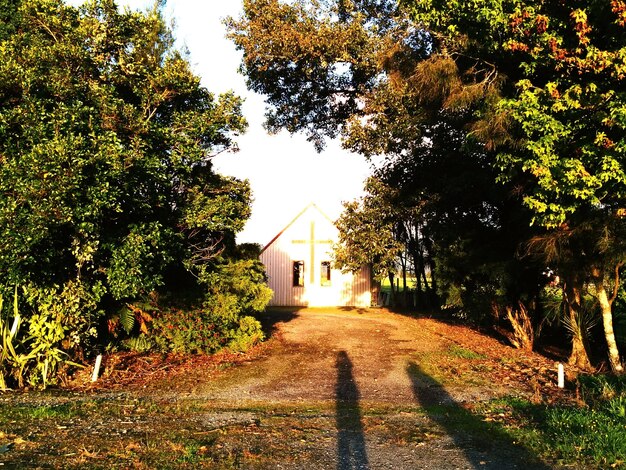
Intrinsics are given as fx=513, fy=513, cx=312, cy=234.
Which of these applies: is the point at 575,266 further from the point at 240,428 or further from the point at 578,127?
the point at 240,428

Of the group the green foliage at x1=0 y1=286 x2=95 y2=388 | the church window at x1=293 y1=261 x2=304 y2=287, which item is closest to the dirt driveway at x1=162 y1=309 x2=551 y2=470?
the green foliage at x1=0 y1=286 x2=95 y2=388

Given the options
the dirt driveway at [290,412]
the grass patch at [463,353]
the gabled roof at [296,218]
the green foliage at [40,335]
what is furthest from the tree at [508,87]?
the gabled roof at [296,218]

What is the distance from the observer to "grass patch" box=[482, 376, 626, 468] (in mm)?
5395

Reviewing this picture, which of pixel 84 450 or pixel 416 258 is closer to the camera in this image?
pixel 84 450

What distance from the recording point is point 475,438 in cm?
638

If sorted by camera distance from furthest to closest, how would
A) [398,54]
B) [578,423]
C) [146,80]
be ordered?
[398,54], [146,80], [578,423]

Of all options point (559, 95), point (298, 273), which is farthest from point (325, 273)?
point (559, 95)

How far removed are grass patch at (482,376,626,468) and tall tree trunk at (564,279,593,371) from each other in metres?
4.18

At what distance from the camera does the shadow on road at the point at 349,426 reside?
5523mm

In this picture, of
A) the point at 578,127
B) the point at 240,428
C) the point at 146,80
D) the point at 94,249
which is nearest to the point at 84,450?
the point at 240,428

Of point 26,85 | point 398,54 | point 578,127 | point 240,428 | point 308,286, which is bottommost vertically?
point 240,428

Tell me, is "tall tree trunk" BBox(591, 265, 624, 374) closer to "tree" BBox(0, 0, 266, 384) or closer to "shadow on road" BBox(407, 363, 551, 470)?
"shadow on road" BBox(407, 363, 551, 470)

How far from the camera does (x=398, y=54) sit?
45.5 ft

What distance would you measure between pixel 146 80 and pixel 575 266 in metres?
10.4
